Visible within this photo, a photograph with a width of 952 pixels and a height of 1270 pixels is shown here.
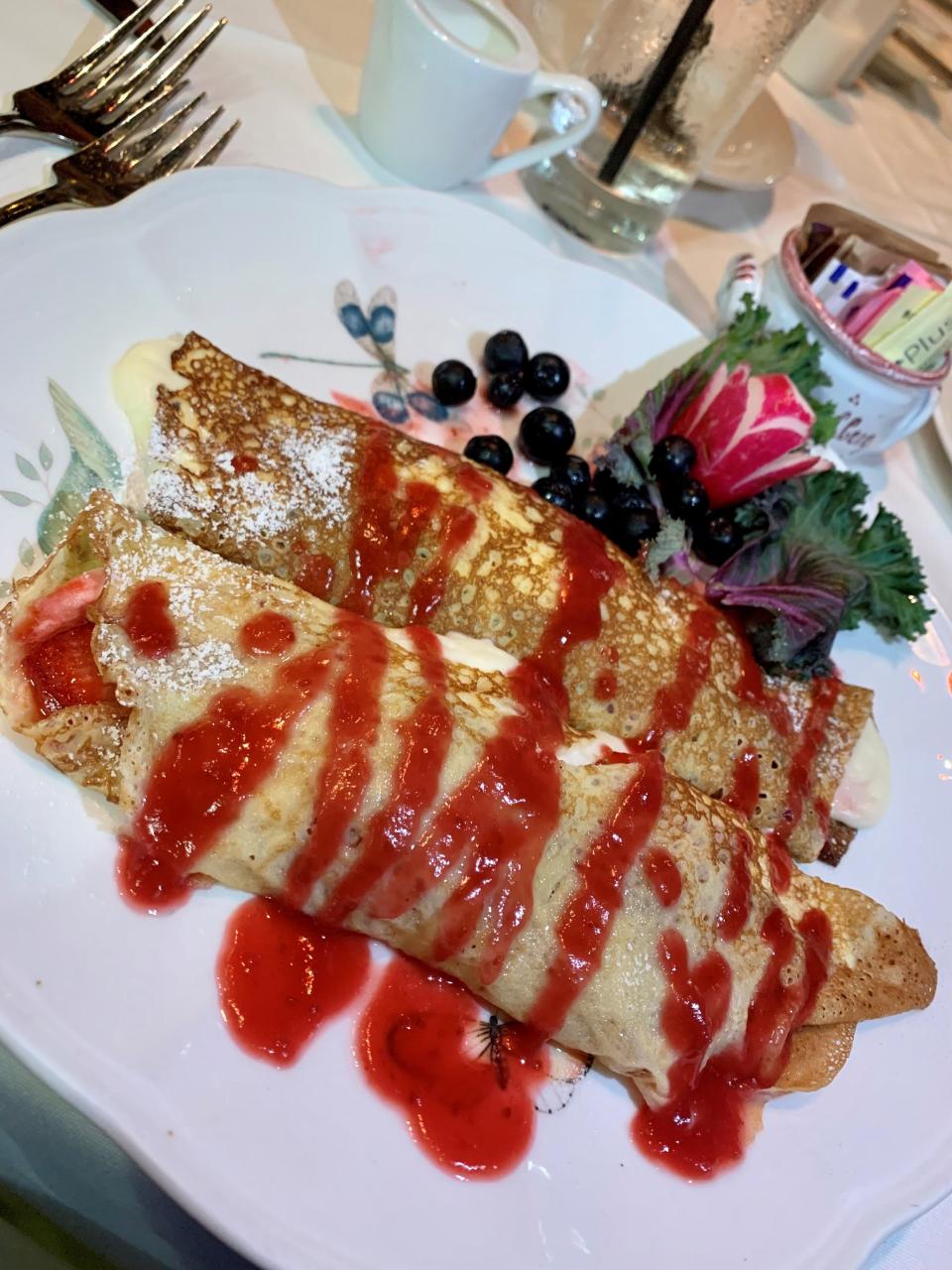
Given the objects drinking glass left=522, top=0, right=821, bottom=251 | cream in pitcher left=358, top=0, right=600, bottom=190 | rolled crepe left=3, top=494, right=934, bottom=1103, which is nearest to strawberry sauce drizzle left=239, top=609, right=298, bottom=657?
rolled crepe left=3, top=494, right=934, bottom=1103

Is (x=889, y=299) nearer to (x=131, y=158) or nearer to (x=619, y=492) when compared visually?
(x=619, y=492)

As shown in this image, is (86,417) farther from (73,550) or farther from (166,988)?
(166,988)

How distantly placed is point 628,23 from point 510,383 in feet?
5.20

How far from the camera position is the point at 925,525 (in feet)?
10.8

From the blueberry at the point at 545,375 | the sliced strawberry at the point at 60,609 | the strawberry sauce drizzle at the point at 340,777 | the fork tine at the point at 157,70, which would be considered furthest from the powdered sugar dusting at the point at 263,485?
the fork tine at the point at 157,70

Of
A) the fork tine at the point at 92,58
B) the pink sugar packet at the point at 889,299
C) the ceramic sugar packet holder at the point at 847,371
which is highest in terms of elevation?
the pink sugar packet at the point at 889,299

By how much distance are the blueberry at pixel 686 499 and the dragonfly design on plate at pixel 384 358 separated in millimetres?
702

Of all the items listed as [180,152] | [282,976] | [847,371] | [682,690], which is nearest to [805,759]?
[682,690]

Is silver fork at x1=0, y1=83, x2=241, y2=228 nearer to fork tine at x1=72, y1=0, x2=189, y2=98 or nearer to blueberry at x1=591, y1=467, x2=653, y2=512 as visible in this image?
fork tine at x1=72, y1=0, x2=189, y2=98

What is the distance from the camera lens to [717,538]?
8.51 feet

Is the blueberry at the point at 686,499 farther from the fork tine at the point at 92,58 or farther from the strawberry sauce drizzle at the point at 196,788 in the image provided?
the fork tine at the point at 92,58

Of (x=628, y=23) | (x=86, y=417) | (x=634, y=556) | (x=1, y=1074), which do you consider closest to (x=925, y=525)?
(x=634, y=556)

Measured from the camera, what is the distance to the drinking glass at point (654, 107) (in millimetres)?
3043

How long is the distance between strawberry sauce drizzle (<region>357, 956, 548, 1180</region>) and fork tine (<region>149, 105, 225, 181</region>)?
2138 mm
